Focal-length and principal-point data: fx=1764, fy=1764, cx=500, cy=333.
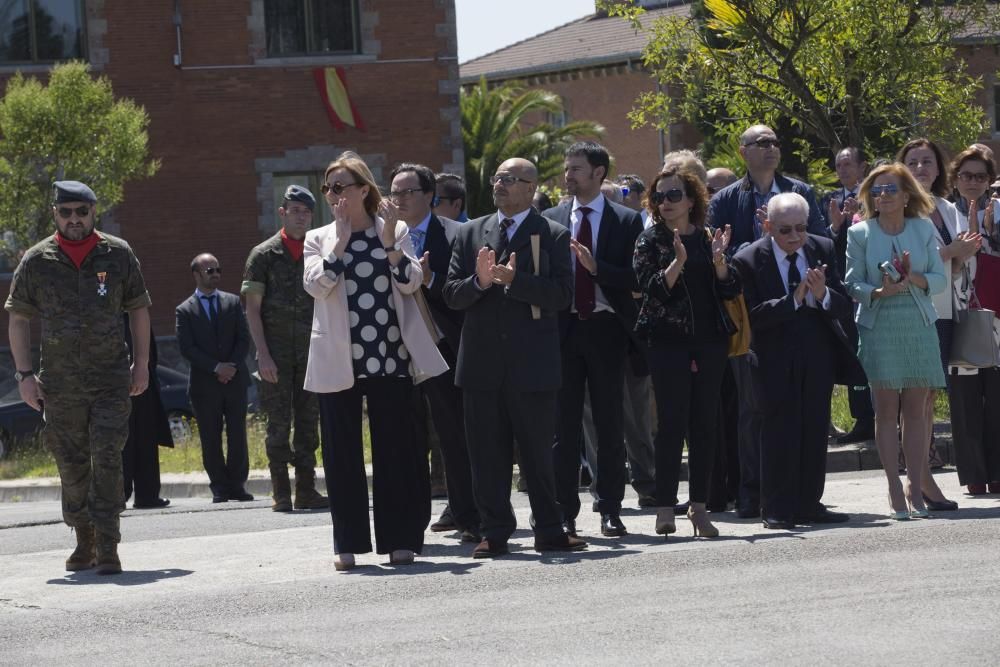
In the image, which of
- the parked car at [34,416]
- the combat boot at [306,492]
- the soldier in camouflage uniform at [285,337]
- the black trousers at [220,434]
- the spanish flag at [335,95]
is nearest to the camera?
the soldier in camouflage uniform at [285,337]

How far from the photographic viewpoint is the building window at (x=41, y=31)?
2853 cm

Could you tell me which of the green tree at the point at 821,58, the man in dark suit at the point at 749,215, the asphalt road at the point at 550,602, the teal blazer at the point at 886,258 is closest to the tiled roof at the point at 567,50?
the green tree at the point at 821,58

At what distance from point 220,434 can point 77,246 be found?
567 centimetres

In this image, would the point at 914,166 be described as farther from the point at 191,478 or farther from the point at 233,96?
the point at 233,96

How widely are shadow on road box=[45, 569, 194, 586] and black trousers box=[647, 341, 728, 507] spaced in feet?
8.81

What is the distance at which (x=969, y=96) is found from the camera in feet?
67.4

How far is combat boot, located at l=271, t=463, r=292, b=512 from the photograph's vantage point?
12898mm

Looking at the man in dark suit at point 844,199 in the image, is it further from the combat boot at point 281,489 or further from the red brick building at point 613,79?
the red brick building at point 613,79

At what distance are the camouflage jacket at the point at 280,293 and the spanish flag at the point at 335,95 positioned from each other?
1705 cm

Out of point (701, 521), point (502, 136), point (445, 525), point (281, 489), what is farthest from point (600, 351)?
point (502, 136)

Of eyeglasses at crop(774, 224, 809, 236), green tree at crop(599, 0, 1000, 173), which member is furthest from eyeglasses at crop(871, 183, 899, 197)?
green tree at crop(599, 0, 1000, 173)

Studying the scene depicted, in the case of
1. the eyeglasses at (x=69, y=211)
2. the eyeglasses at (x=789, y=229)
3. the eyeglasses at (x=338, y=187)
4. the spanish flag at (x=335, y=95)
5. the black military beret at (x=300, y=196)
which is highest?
the spanish flag at (x=335, y=95)

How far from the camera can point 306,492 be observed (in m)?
13.0

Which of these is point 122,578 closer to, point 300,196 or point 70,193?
point 70,193
